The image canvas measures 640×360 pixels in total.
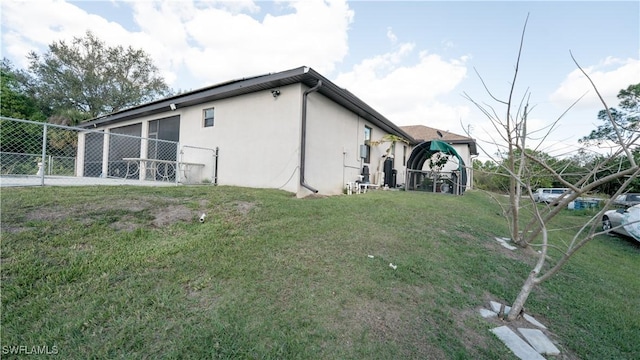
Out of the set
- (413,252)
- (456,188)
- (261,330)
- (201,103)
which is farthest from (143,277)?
(456,188)

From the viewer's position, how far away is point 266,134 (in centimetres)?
742

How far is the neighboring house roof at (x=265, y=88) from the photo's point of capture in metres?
6.55

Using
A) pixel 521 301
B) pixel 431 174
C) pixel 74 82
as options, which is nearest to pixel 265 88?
pixel 521 301

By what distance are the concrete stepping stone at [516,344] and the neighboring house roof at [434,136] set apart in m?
16.3

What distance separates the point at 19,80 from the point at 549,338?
115 feet

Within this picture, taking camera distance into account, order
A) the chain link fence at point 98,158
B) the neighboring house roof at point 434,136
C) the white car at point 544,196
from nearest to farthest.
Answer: the white car at point 544,196
the chain link fence at point 98,158
the neighboring house roof at point 434,136

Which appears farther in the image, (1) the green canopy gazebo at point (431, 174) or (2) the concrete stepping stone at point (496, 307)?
(1) the green canopy gazebo at point (431, 174)

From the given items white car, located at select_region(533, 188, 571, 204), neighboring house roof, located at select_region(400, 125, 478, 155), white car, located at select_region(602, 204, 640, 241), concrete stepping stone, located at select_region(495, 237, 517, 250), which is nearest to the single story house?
concrete stepping stone, located at select_region(495, 237, 517, 250)

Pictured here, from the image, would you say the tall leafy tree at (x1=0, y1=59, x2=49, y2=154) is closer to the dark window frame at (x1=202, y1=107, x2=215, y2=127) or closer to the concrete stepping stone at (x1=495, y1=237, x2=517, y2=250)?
the dark window frame at (x1=202, y1=107, x2=215, y2=127)

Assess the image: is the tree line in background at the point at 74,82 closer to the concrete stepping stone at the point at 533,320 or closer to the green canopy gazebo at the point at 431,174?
the green canopy gazebo at the point at 431,174

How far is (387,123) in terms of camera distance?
1150 cm

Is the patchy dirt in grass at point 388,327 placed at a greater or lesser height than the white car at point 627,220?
lesser

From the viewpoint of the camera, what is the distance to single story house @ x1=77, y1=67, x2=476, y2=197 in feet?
22.8

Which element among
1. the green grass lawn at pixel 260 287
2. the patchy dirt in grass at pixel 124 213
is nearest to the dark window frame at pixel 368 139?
the green grass lawn at pixel 260 287
